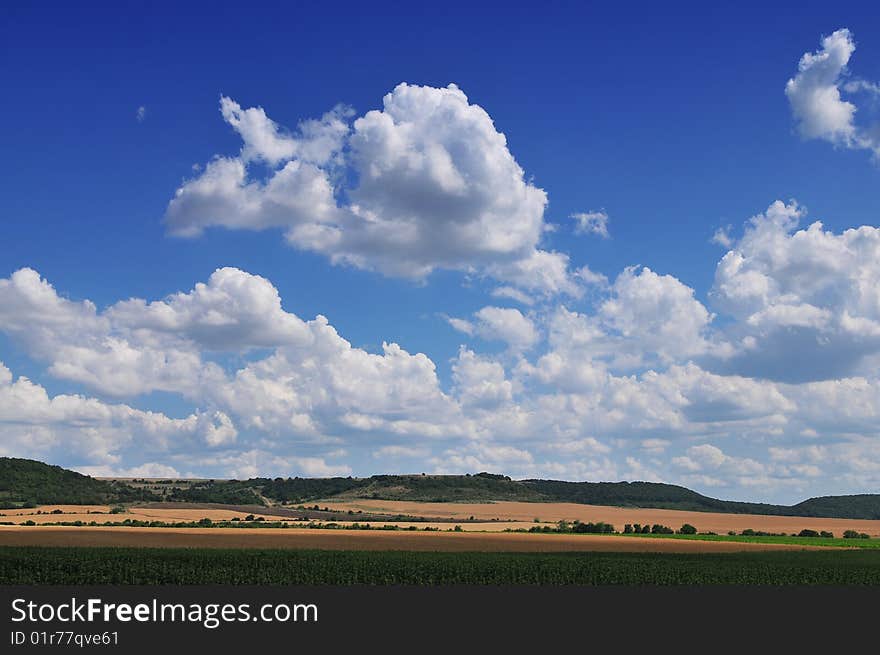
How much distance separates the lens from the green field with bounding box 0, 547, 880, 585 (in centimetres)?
6750

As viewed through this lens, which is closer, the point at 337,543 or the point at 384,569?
the point at 384,569

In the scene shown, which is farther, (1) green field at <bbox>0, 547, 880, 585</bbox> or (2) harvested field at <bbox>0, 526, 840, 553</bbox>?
(2) harvested field at <bbox>0, 526, 840, 553</bbox>

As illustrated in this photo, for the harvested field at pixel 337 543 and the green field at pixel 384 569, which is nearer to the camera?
the green field at pixel 384 569

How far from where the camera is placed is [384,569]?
231 feet

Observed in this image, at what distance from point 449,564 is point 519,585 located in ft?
30.4

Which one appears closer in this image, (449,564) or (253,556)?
(449,564)

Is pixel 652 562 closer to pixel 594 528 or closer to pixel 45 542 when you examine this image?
pixel 45 542

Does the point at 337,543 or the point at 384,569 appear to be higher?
the point at 384,569

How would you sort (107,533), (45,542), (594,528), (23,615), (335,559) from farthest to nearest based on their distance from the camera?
(594,528) → (107,533) → (45,542) → (335,559) → (23,615)

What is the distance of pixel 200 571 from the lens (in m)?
68.2

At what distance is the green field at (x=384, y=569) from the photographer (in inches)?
2657

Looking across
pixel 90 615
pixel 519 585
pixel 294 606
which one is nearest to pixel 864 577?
pixel 519 585

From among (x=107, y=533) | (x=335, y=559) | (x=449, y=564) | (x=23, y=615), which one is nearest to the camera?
(x=23, y=615)

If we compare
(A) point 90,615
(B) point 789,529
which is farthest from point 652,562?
(B) point 789,529
